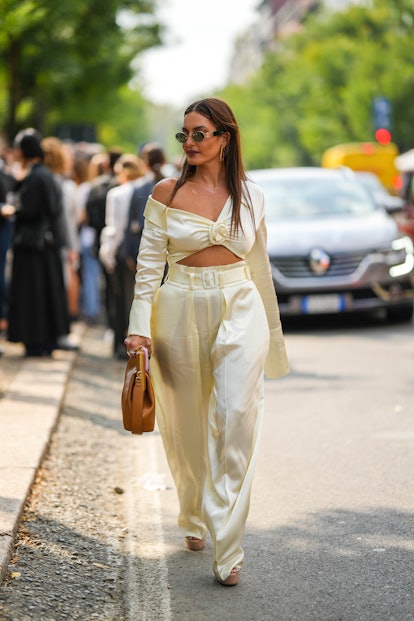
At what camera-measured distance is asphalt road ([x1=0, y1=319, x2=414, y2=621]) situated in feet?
15.6

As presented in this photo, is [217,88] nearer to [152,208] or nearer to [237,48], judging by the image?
[237,48]

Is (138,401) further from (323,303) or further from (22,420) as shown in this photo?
(323,303)

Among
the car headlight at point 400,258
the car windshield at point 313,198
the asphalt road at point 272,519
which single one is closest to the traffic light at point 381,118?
the car windshield at point 313,198

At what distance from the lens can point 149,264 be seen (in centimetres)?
516

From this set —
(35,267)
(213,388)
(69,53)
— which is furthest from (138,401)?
(69,53)

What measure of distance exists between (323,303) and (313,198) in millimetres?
1802

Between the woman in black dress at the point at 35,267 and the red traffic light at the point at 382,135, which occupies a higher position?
the red traffic light at the point at 382,135

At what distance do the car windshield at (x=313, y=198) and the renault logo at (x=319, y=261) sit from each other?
40.0 inches

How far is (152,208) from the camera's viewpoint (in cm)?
514

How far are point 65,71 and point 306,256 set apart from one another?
45.1 ft

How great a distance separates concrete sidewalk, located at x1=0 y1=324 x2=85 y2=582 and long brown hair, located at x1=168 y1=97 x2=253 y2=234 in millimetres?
1588

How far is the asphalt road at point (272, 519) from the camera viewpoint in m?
4.75

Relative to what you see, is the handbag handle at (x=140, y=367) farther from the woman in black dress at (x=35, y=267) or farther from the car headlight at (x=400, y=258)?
the car headlight at (x=400, y=258)

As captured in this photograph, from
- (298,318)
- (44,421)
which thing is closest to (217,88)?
(298,318)
